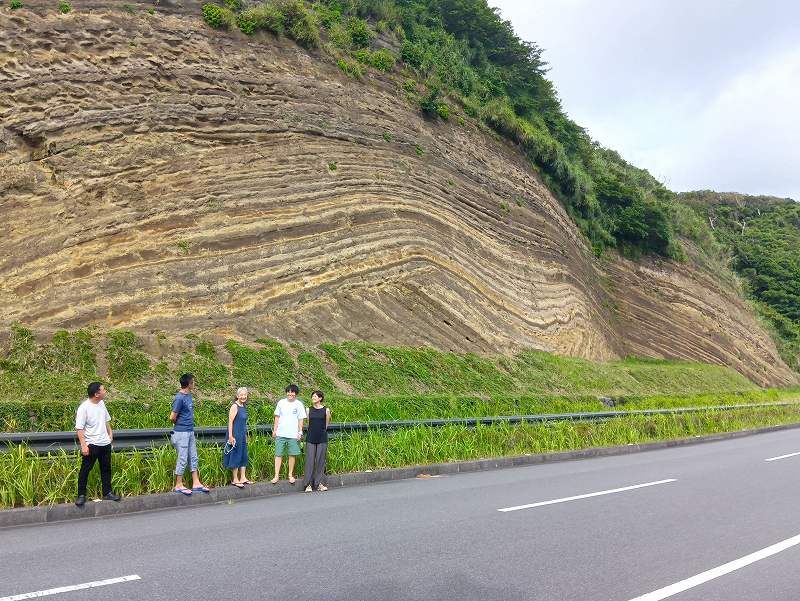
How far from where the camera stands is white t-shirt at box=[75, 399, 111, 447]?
7816mm

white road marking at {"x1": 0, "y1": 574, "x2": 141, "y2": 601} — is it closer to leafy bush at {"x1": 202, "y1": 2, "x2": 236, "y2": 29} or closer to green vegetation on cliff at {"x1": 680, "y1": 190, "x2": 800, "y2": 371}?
leafy bush at {"x1": 202, "y1": 2, "x2": 236, "y2": 29}

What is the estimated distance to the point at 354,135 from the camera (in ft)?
71.5

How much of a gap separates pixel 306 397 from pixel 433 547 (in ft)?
30.9

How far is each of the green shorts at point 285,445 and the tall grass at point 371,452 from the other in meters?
0.45

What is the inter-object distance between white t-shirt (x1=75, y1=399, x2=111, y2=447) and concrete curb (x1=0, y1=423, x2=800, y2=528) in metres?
0.75

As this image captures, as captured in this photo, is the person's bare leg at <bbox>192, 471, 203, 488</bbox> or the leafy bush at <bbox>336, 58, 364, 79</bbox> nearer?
the person's bare leg at <bbox>192, 471, 203, 488</bbox>

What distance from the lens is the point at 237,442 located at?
9266 millimetres

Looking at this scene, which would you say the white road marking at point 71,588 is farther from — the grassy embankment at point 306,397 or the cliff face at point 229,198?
the cliff face at point 229,198

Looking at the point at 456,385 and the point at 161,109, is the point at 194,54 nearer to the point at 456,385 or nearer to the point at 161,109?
the point at 161,109

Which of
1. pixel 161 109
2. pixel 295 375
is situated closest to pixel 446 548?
pixel 295 375

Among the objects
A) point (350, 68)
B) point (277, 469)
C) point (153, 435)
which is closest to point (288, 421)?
point (277, 469)

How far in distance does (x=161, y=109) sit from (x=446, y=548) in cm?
1538

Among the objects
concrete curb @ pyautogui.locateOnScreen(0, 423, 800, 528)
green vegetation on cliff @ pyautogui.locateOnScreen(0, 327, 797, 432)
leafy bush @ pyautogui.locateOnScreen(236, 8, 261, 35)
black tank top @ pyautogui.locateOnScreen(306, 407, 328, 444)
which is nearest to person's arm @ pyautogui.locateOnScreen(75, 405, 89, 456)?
concrete curb @ pyautogui.locateOnScreen(0, 423, 800, 528)

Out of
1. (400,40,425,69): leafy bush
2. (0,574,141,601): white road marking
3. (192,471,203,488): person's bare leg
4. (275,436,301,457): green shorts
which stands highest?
(400,40,425,69): leafy bush
